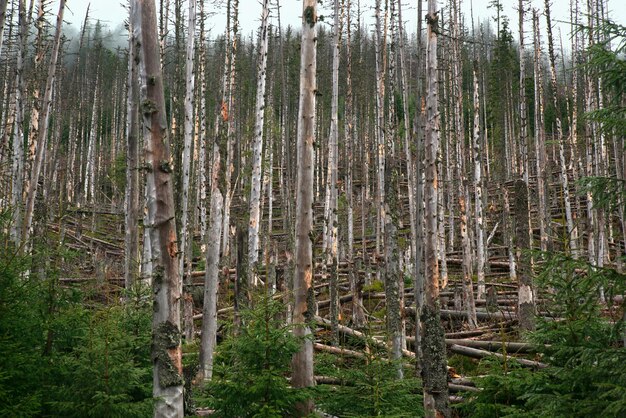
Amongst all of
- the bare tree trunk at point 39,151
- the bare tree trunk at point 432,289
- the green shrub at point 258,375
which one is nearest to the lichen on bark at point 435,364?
the bare tree trunk at point 432,289

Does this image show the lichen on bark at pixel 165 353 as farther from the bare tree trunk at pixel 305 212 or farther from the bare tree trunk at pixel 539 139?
the bare tree trunk at pixel 539 139

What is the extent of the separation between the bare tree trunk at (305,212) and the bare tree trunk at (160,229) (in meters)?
1.86

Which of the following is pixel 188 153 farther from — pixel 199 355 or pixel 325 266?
pixel 325 266

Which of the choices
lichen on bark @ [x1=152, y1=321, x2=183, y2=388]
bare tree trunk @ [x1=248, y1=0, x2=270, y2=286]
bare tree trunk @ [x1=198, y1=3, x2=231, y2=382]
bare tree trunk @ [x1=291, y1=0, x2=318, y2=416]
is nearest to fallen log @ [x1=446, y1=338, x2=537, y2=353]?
bare tree trunk @ [x1=291, y1=0, x2=318, y2=416]

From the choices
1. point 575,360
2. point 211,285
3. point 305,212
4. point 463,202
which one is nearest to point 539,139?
point 463,202

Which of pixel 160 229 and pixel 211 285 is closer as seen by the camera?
pixel 160 229

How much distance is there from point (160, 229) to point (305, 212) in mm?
2502

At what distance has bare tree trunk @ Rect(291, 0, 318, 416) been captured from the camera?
6.18 metres

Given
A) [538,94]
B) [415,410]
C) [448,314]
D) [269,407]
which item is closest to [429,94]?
[415,410]

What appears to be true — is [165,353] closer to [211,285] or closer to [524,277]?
[211,285]

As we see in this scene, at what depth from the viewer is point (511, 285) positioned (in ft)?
50.3

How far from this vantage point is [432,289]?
686 cm

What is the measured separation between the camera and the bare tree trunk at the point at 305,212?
20.3 feet

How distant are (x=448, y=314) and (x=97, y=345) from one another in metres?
10.0
